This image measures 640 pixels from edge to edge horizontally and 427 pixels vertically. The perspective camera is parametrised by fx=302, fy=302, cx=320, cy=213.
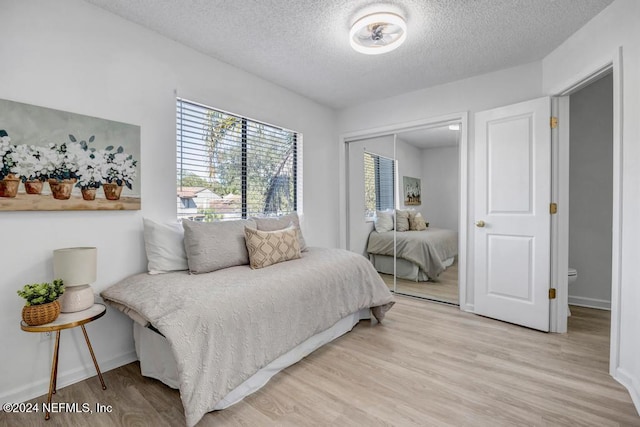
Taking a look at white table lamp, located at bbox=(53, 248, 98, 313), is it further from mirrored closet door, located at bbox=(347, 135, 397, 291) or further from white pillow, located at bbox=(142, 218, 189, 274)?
mirrored closet door, located at bbox=(347, 135, 397, 291)

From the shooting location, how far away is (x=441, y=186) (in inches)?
136

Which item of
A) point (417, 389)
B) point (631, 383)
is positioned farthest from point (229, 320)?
point (631, 383)

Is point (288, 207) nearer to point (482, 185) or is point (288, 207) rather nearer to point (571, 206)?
point (482, 185)

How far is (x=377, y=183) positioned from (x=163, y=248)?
104 inches

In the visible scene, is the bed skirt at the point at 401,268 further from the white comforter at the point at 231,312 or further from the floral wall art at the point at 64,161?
the floral wall art at the point at 64,161

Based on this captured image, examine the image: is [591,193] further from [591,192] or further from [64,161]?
[64,161]

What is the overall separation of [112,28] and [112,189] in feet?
3.65

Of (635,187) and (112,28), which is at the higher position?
(112,28)

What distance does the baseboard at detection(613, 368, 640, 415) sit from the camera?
5.43ft

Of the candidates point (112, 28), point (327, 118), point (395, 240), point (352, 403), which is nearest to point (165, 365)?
point (352, 403)

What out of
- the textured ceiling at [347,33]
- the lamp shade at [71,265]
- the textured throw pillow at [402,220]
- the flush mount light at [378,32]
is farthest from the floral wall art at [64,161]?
the textured throw pillow at [402,220]

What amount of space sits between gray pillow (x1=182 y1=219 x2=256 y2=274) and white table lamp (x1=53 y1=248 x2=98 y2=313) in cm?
57

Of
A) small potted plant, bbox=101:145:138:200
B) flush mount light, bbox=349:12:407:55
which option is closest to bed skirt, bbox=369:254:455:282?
flush mount light, bbox=349:12:407:55

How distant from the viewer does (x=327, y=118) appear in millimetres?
4078
